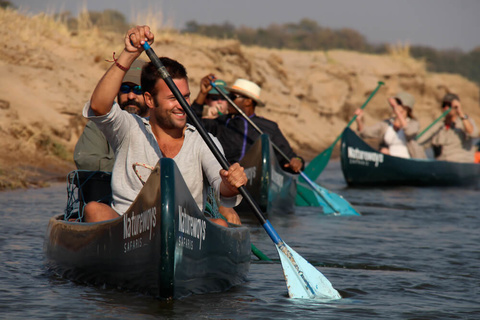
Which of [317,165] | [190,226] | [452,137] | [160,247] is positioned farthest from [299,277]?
[452,137]

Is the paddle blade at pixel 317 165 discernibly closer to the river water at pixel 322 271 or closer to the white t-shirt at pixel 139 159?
the river water at pixel 322 271

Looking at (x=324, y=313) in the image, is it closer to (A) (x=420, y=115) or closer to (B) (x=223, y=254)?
(B) (x=223, y=254)

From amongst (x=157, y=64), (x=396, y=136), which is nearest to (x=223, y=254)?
(x=157, y=64)

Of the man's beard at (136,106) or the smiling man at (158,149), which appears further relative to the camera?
the man's beard at (136,106)

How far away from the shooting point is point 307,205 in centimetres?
1125

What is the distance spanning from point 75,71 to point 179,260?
12103 millimetres

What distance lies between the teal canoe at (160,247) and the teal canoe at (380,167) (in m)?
8.80

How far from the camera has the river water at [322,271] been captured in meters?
4.66

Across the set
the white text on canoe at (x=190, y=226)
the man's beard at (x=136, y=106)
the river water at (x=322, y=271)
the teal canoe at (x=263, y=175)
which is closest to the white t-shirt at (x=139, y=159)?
the white text on canoe at (x=190, y=226)

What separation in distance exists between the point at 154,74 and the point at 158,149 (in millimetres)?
447

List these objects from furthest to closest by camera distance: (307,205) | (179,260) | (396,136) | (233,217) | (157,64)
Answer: (396,136) → (307,205) → (233,217) → (157,64) → (179,260)

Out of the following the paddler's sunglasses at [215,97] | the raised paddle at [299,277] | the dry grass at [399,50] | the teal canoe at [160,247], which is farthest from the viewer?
the dry grass at [399,50]

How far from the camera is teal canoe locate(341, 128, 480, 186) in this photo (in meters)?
13.8

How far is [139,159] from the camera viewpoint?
4766 mm
